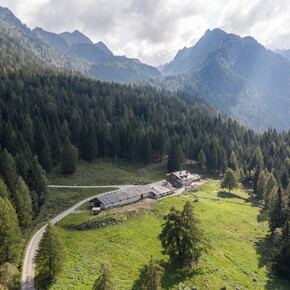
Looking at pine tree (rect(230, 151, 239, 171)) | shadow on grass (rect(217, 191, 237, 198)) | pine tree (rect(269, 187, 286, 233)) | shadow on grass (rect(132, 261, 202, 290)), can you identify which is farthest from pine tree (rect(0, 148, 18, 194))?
pine tree (rect(230, 151, 239, 171))

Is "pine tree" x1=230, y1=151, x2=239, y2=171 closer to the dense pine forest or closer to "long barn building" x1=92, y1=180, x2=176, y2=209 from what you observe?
the dense pine forest

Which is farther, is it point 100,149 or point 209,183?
point 100,149

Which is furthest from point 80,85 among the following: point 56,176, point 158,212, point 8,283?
point 8,283

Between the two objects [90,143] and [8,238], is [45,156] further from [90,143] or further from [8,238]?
[8,238]

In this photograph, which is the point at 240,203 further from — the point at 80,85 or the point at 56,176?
the point at 80,85

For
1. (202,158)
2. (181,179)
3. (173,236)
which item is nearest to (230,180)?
(181,179)
